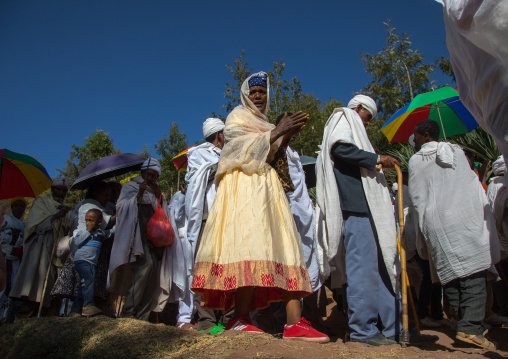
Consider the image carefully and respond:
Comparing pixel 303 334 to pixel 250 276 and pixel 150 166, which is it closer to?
pixel 250 276

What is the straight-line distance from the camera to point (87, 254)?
5.18m

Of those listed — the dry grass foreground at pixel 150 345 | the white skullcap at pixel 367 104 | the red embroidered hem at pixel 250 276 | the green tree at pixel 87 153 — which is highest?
the green tree at pixel 87 153

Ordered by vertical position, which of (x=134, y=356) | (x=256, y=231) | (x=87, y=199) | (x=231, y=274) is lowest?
(x=134, y=356)

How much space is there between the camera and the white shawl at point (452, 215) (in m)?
3.34

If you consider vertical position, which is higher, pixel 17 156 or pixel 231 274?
pixel 17 156

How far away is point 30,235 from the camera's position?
6027mm

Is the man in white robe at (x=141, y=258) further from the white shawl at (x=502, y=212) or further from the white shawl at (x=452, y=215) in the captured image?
the white shawl at (x=502, y=212)

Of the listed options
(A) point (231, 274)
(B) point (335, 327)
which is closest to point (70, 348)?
(A) point (231, 274)

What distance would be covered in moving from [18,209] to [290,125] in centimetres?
573

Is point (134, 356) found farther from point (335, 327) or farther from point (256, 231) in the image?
point (335, 327)

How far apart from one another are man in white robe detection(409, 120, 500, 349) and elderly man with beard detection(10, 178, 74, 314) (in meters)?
4.74

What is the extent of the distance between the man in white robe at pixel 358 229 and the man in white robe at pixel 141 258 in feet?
7.59

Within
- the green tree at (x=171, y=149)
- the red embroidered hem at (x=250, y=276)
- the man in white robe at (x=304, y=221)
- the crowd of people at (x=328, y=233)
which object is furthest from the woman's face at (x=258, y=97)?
the green tree at (x=171, y=149)

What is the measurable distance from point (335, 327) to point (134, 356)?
310 cm
